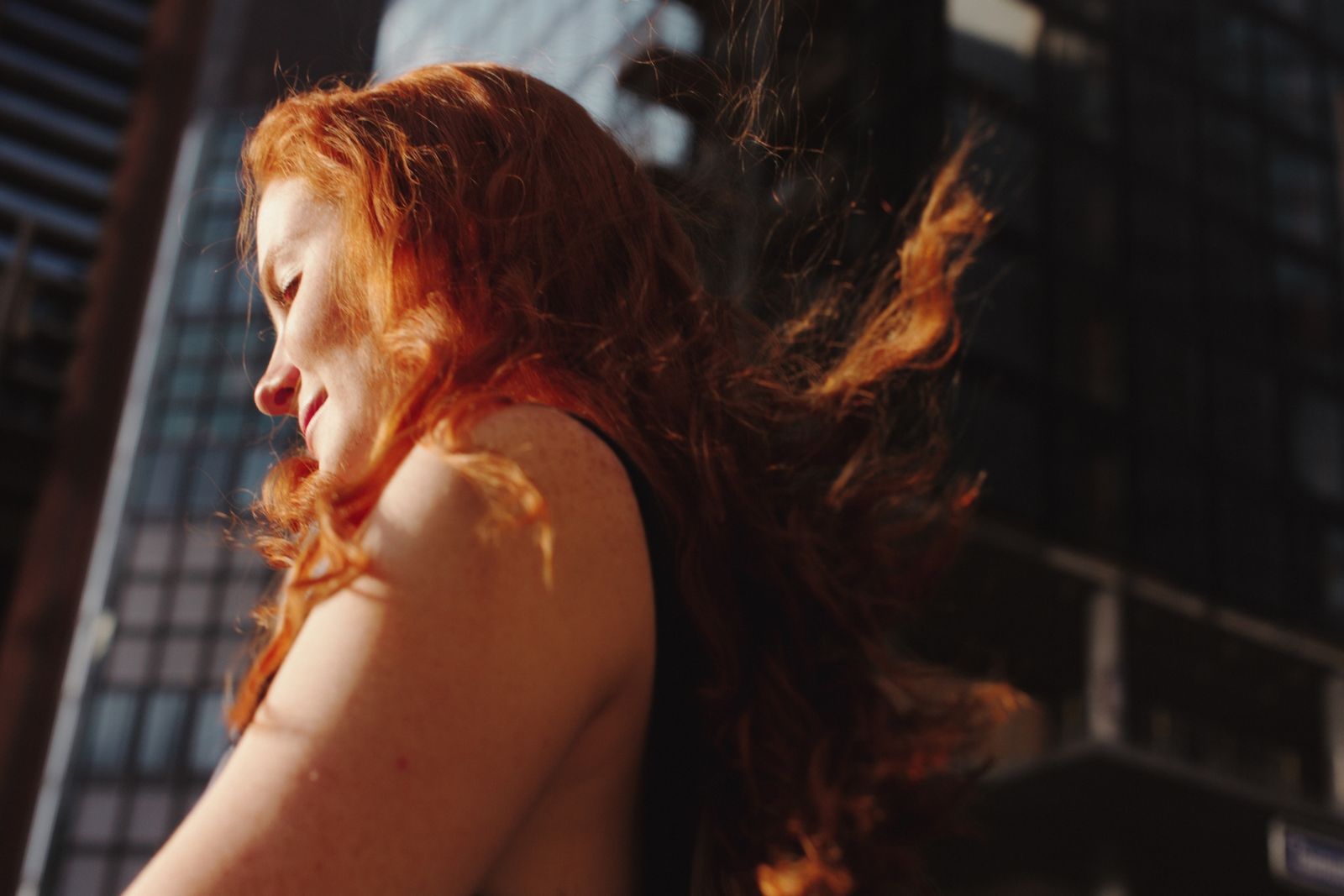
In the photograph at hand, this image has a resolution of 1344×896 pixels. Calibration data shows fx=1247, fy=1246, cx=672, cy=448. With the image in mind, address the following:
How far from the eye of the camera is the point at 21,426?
389 centimetres

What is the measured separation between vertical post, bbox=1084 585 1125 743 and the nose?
1428cm

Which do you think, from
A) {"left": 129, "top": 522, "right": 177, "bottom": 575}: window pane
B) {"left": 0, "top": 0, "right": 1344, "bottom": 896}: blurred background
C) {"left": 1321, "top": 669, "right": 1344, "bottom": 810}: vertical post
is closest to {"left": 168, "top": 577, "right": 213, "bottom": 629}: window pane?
{"left": 129, "top": 522, "right": 177, "bottom": 575}: window pane

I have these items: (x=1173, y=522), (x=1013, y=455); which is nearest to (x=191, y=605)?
(x=1013, y=455)

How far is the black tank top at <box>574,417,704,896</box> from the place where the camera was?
87 centimetres

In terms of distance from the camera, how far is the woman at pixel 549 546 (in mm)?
667

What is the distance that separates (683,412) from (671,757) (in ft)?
0.88

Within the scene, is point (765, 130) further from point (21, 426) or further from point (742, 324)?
point (21, 426)

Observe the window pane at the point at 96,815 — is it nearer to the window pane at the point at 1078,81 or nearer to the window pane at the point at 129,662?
the window pane at the point at 129,662

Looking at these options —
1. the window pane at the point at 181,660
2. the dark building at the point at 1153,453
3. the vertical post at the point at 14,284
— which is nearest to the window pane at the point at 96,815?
the window pane at the point at 181,660

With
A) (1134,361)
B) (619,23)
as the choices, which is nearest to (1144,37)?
(1134,361)

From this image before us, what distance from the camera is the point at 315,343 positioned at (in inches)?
39.0

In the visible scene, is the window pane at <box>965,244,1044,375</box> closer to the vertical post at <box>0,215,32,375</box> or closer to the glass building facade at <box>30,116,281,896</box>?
the vertical post at <box>0,215,32,375</box>

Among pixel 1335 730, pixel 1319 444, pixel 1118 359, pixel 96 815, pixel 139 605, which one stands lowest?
pixel 96 815

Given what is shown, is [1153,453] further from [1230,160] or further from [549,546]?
[549,546]
